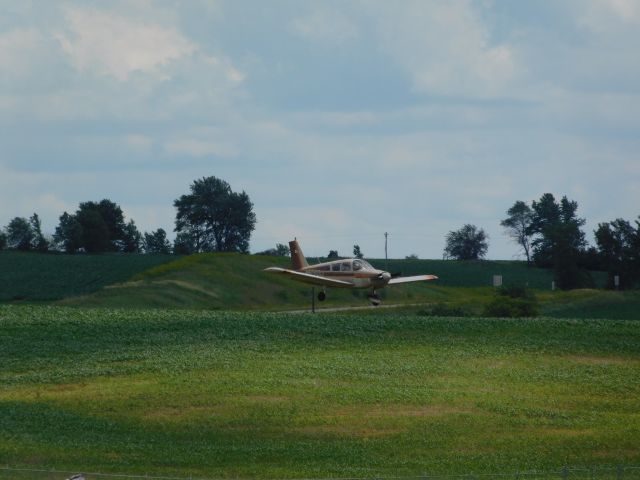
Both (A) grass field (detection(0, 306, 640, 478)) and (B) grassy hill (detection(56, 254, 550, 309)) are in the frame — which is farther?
(B) grassy hill (detection(56, 254, 550, 309))

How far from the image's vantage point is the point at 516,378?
56594 millimetres

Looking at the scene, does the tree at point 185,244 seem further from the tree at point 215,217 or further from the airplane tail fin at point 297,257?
the airplane tail fin at point 297,257

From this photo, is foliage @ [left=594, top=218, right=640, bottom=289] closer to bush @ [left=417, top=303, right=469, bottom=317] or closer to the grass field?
bush @ [left=417, top=303, right=469, bottom=317]

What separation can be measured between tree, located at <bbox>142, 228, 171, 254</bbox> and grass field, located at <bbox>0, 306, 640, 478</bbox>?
3595 inches

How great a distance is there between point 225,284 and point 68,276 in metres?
20.0

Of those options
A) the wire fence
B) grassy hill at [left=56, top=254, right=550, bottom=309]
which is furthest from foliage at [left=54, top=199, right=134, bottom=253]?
the wire fence

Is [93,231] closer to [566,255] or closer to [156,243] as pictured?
[156,243]

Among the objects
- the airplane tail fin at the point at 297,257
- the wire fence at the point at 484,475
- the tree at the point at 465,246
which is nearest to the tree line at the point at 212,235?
the tree at the point at 465,246

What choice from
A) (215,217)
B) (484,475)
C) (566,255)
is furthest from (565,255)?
(484,475)

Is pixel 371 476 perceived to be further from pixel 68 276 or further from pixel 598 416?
pixel 68 276

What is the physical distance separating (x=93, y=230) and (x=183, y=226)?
1059cm

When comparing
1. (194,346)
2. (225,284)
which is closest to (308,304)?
(225,284)

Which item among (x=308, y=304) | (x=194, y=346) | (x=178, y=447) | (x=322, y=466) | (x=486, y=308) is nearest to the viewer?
(x=322, y=466)

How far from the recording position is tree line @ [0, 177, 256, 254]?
14812cm
